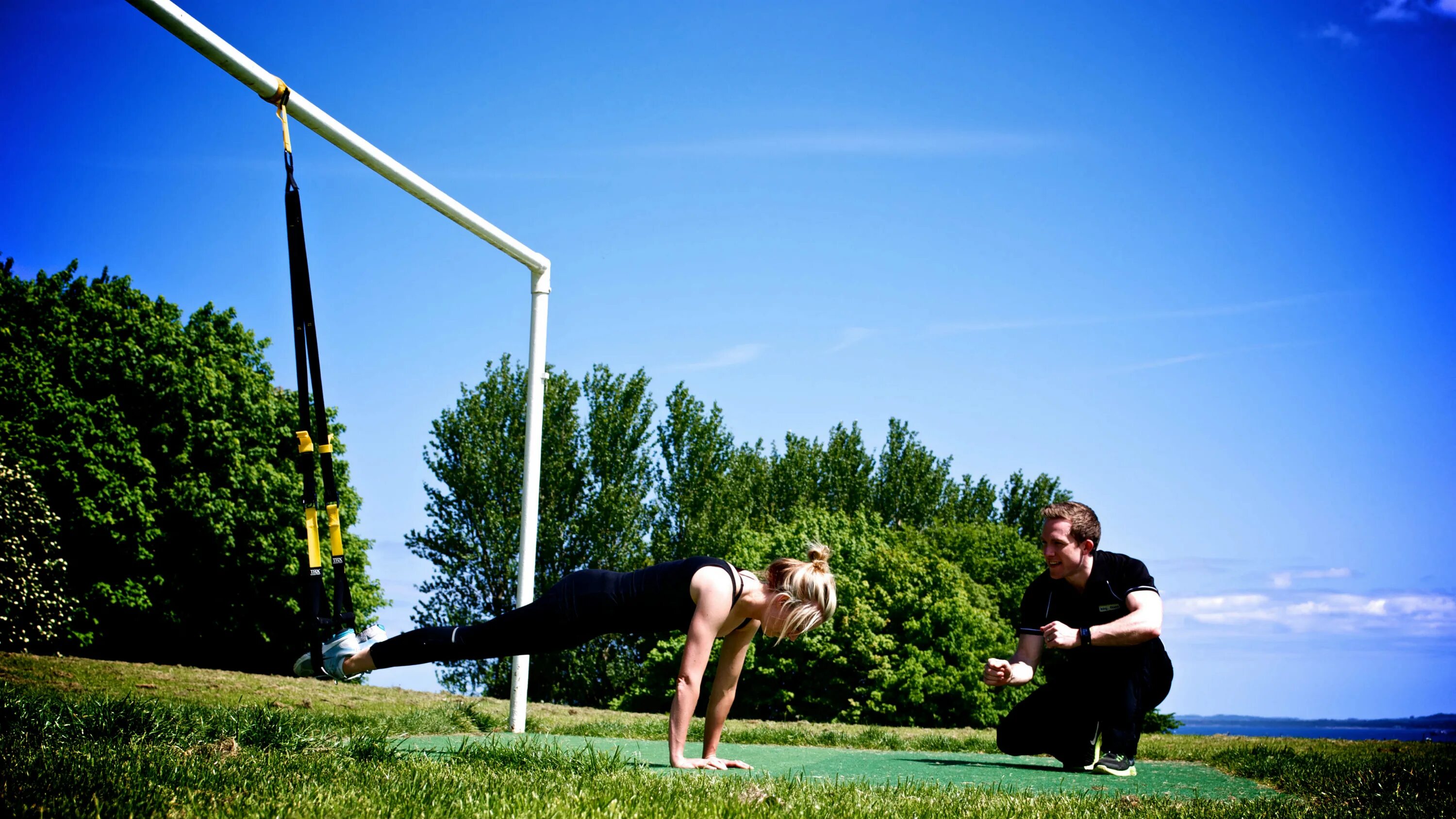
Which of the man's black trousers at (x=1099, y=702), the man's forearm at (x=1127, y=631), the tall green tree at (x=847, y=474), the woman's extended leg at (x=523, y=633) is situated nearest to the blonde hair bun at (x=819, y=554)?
the woman's extended leg at (x=523, y=633)

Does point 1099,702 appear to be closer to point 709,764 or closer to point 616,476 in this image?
point 709,764

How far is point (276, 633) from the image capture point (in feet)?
98.0

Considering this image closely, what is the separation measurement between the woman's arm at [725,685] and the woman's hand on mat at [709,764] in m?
0.01

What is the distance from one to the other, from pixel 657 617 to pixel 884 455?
1589 inches

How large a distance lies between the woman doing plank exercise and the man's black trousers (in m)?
1.88

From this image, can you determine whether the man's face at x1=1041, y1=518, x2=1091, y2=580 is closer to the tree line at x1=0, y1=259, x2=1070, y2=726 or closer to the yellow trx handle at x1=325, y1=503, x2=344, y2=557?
the yellow trx handle at x1=325, y1=503, x2=344, y2=557

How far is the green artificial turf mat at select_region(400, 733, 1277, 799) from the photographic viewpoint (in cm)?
516

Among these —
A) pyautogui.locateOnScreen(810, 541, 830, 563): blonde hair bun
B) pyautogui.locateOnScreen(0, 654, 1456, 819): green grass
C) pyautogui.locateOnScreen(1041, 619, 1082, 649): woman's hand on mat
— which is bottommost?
pyautogui.locateOnScreen(0, 654, 1456, 819): green grass

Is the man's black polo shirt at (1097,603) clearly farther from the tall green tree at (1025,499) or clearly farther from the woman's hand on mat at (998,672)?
the tall green tree at (1025,499)

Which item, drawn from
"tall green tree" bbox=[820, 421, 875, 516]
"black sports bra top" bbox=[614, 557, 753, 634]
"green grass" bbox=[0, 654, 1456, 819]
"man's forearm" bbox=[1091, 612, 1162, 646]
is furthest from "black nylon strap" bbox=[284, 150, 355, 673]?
"tall green tree" bbox=[820, 421, 875, 516]

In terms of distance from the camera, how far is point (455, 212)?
8336 mm

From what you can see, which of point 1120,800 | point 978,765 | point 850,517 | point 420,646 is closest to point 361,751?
point 420,646

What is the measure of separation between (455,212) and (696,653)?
4.91 meters

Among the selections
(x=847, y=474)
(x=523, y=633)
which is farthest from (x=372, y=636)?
(x=847, y=474)
